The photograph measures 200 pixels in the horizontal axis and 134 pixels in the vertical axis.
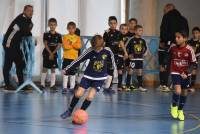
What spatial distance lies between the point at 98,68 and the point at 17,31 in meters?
5.19

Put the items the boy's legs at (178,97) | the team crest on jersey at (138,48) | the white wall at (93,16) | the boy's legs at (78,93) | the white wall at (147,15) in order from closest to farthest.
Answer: the boy's legs at (78,93) < the boy's legs at (178,97) < the team crest on jersey at (138,48) < the white wall at (93,16) < the white wall at (147,15)

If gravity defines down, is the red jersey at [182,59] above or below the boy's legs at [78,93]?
above

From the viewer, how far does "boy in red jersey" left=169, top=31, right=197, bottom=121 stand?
9312mm

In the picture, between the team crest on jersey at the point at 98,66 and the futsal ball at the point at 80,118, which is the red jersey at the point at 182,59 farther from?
the futsal ball at the point at 80,118

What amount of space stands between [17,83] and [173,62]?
6.33 metres

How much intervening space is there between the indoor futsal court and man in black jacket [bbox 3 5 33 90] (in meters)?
0.03

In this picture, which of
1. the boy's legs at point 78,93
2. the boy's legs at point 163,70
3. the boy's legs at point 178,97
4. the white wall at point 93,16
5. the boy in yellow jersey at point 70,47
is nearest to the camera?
the boy's legs at point 78,93

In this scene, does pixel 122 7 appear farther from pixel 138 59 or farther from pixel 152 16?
pixel 138 59

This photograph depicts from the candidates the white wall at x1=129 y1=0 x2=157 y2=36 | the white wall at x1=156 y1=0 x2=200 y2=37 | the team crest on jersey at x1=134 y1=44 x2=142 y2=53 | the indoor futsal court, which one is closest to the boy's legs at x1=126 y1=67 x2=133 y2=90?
the indoor futsal court

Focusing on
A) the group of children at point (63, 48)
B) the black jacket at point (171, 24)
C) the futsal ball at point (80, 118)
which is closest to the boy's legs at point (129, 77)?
the black jacket at point (171, 24)

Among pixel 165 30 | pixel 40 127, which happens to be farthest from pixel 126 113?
pixel 165 30

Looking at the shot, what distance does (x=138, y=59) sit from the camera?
1480 centimetres

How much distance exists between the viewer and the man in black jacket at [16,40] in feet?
44.3

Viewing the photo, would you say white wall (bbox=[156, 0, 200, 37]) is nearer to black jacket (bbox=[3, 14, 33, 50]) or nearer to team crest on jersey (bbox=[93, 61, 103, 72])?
black jacket (bbox=[3, 14, 33, 50])
